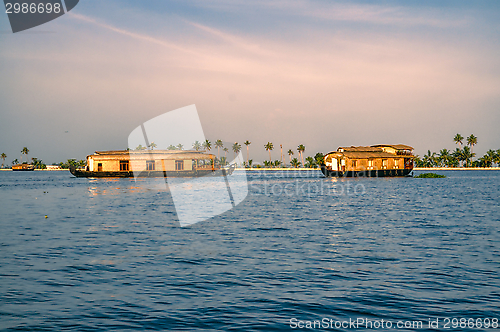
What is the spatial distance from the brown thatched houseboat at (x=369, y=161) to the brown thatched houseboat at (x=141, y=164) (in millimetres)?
36717

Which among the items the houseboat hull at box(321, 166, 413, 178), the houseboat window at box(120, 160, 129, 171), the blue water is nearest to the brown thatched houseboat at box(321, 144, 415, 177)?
the houseboat hull at box(321, 166, 413, 178)

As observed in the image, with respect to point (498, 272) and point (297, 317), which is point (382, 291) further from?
point (498, 272)

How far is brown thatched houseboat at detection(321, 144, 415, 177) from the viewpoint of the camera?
110 meters

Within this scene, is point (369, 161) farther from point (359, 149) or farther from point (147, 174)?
point (147, 174)

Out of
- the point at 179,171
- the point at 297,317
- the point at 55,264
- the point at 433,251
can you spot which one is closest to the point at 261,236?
the point at 433,251

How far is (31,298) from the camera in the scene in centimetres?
1244

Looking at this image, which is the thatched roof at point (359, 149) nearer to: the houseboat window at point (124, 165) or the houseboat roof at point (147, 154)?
the houseboat roof at point (147, 154)

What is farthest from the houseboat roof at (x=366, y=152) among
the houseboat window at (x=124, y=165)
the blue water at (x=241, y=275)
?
the blue water at (x=241, y=275)

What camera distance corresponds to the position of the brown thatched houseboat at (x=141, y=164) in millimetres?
113688

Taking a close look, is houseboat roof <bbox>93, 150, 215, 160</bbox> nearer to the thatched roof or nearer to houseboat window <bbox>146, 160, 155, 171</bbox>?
houseboat window <bbox>146, 160, 155, 171</bbox>

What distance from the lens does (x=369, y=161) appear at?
111750 mm

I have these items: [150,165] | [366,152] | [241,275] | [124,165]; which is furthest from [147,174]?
[241,275]

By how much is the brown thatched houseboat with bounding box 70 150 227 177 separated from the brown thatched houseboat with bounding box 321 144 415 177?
36.7 metres

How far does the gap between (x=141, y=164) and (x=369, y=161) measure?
5988 centimetres
